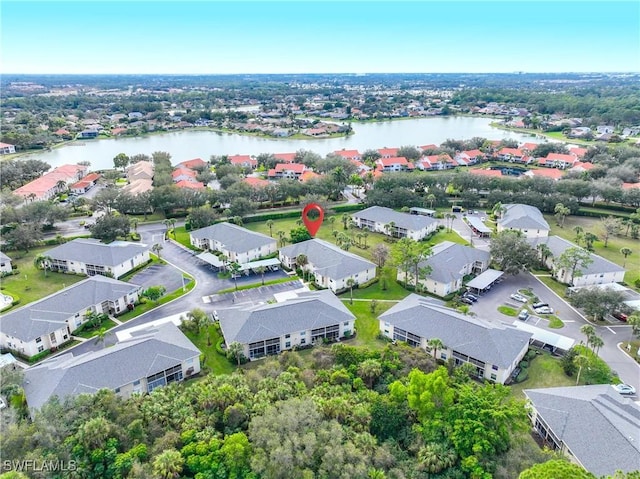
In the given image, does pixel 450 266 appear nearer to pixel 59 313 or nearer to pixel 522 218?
pixel 522 218

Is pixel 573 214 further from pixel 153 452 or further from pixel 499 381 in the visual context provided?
pixel 153 452

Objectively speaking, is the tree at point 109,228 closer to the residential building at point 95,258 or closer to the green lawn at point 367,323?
the residential building at point 95,258

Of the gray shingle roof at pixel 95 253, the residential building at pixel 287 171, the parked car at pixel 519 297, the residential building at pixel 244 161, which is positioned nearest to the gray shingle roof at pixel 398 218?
the parked car at pixel 519 297

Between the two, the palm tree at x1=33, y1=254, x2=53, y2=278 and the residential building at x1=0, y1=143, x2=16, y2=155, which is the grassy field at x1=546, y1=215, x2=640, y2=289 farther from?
the residential building at x1=0, y1=143, x2=16, y2=155

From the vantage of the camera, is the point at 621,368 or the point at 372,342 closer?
the point at 621,368

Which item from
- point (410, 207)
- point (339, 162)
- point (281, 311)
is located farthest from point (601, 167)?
point (281, 311)

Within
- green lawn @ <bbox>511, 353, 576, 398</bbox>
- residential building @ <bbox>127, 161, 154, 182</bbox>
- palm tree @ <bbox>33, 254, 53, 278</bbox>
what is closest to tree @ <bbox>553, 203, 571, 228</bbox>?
green lawn @ <bbox>511, 353, 576, 398</bbox>
